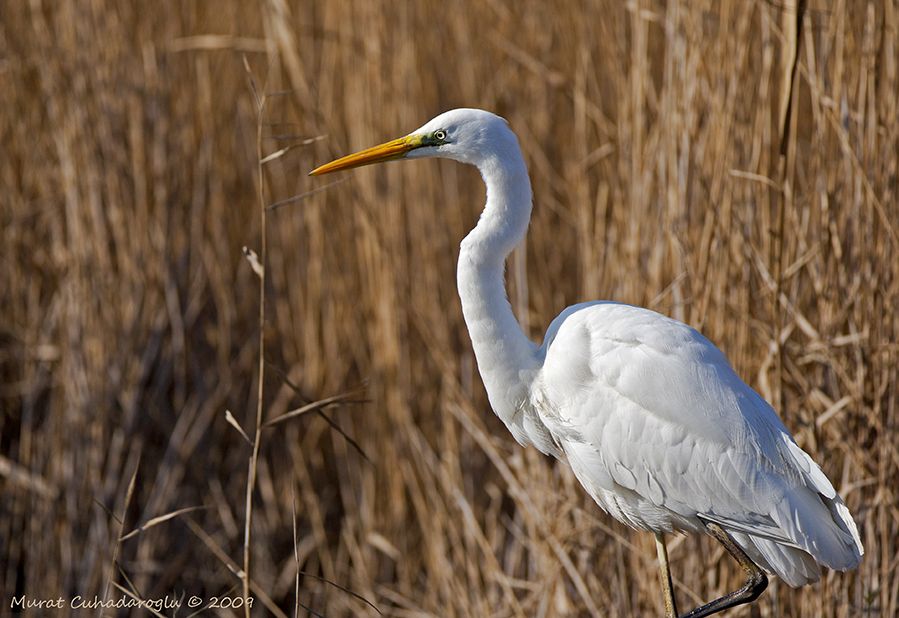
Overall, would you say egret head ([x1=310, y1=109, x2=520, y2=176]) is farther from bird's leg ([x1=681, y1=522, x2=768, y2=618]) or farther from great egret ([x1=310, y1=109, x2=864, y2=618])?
bird's leg ([x1=681, y1=522, x2=768, y2=618])

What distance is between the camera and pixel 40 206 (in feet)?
9.01

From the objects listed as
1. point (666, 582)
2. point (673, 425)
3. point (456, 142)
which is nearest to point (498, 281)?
point (456, 142)

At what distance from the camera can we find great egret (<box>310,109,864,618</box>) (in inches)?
68.8

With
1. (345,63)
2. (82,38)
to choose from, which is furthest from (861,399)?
(82,38)

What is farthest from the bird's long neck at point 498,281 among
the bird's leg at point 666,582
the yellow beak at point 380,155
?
the bird's leg at point 666,582

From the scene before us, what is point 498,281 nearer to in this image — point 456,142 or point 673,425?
point 456,142

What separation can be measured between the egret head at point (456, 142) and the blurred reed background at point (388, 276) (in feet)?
1.34

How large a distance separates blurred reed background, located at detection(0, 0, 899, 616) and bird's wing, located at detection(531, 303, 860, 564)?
0.30m

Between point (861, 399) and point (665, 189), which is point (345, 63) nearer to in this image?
point (665, 189)

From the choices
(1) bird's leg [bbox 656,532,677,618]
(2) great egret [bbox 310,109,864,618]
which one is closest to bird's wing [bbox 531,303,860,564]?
(2) great egret [bbox 310,109,864,618]

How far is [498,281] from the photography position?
Answer: 179cm

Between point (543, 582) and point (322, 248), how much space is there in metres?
1.08

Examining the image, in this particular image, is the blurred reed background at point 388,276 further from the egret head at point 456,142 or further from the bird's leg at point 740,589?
the egret head at point 456,142

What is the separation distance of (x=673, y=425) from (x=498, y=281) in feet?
1.22
